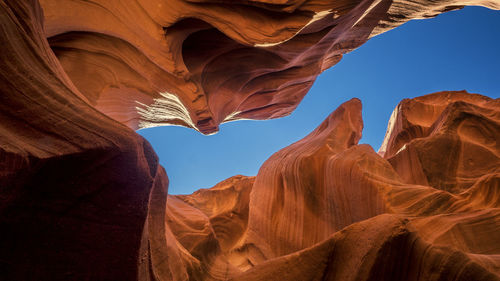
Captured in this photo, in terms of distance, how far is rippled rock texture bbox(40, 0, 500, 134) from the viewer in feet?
13.6

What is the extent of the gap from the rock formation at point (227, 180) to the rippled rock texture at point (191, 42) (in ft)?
0.10

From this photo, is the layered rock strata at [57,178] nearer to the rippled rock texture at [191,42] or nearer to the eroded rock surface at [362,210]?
the eroded rock surface at [362,210]

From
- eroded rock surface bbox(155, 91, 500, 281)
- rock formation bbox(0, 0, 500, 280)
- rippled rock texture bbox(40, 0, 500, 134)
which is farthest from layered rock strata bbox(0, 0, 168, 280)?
rippled rock texture bbox(40, 0, 500, 134)

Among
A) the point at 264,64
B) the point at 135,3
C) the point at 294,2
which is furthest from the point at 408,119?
the point at 135,3

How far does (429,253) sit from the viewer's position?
79.5 inches

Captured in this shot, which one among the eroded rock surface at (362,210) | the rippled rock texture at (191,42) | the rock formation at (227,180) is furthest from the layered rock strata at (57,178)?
the rippled rock texture at (191,42)

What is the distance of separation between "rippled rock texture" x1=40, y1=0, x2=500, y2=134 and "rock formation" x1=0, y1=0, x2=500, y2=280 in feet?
0.10

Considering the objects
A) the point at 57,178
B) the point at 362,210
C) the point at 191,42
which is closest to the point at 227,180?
the point at 191,42

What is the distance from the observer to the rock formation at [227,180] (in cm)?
154

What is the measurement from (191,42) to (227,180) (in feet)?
20.7

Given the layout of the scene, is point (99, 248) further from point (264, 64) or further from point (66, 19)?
point (264, 64)

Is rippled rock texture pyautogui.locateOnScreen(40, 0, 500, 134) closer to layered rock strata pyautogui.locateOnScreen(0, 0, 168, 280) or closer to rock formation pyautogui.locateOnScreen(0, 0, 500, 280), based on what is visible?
rock formation pyautogui.locateOnScreen(0, 0, 500, 280)

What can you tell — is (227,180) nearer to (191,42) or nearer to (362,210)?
(191,42)

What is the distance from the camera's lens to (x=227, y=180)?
9.99 meters
